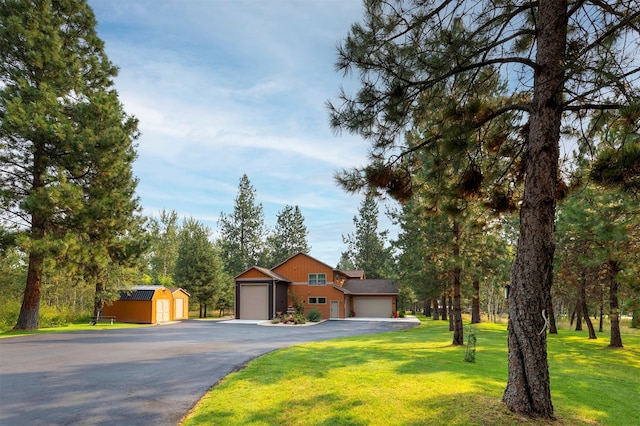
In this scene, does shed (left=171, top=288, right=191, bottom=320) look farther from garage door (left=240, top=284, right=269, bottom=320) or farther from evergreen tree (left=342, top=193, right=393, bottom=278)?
evergreen tree (left=342, top=193, right=393, bottom=278)

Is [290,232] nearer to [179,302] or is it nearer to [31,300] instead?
[179,302]

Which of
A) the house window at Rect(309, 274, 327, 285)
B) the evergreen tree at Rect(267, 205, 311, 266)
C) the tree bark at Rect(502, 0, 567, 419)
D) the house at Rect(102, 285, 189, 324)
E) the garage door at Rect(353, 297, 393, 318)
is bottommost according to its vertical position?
the garage door at Rect(353, 297, 393, 318)

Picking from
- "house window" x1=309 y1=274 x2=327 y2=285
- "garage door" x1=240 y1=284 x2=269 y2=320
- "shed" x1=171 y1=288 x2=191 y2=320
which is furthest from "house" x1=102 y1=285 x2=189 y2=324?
"house window" x1=309 y1=274 x2=327 y2=285

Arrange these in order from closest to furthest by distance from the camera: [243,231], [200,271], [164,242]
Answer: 1. [200,271]
2. [243,231]
3. [164,242]

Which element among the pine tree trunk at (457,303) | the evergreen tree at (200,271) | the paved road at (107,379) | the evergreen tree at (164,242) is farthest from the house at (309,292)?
the evergreen tree at (164,242)

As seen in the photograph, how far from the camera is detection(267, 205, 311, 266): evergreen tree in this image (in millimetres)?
54875

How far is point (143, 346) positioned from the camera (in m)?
12.5

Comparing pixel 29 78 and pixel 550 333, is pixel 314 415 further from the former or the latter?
pixel 550 333

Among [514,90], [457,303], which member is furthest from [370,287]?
[514,90]

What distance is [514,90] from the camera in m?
6.35

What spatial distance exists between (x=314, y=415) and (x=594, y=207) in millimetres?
11561

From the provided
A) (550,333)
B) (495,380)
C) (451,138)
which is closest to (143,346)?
(495,380)

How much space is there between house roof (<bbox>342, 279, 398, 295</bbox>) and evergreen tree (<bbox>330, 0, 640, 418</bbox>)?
30269 millimetres

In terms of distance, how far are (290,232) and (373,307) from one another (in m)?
22.3
